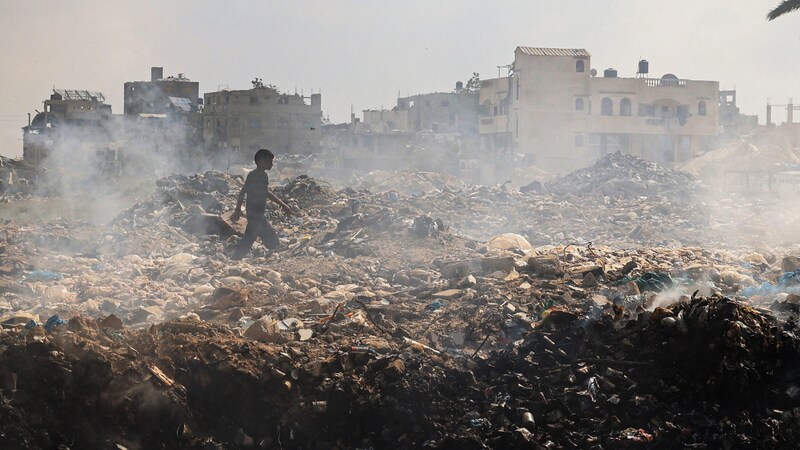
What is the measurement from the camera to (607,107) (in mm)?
43344

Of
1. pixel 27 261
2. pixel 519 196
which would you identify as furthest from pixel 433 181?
pixel 27 261

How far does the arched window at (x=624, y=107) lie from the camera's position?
4334cm

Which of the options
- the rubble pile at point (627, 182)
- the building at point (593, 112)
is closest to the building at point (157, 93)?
the building at point (593, 112)

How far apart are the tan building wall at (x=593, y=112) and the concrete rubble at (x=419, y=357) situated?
3337 cm

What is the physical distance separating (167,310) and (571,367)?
13.8 ft

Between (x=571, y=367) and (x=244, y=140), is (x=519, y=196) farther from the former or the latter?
(x=244, y=140)

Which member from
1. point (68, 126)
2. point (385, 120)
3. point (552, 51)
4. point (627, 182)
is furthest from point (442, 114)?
point (627, 182)

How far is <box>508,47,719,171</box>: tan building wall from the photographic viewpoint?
4222 centimetres

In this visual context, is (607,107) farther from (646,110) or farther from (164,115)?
(164,115)

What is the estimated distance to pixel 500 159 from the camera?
139 ft

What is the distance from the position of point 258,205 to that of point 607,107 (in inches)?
Result: 1411

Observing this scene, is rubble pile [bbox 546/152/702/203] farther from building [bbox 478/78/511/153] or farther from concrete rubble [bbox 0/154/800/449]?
building [bbox 478/78/511/153]

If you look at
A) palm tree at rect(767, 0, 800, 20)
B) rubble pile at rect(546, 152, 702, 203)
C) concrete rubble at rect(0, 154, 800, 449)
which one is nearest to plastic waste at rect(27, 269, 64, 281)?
concrete rubble at rect(0, 154, 800, 449)

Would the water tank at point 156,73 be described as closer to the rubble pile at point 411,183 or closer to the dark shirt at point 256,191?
the rubble pile at point 411,183
